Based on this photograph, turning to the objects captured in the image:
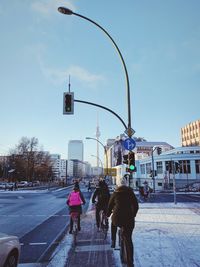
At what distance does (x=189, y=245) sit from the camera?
7.36 meters

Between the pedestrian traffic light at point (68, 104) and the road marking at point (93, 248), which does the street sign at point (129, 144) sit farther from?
the road marking at point (93, 248)

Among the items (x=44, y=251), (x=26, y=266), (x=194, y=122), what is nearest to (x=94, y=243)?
(x=44, y=251)

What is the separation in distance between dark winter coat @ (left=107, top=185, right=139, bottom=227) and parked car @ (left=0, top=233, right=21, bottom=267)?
1.90 metres

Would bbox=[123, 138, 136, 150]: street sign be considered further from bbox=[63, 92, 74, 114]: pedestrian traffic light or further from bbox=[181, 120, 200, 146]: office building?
bbox=[181, 120, 200, 146]: office building

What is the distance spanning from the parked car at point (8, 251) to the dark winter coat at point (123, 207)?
190 centimetres

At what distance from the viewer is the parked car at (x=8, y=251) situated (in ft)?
14.7

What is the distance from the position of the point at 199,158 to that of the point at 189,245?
56088 mm

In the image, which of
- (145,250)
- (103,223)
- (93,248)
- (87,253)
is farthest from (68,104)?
(145,250)

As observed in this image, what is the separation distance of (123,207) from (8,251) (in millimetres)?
2228

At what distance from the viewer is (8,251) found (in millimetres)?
4680

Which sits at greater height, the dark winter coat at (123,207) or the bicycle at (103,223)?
the dark winter coat at (123,207)

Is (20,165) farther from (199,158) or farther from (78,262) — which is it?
(78,262)

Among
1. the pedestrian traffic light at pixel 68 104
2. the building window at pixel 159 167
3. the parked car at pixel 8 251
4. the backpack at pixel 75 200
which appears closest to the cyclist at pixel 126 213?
the parked car at pixel 8 251

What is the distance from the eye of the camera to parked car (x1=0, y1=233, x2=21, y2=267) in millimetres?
4491
